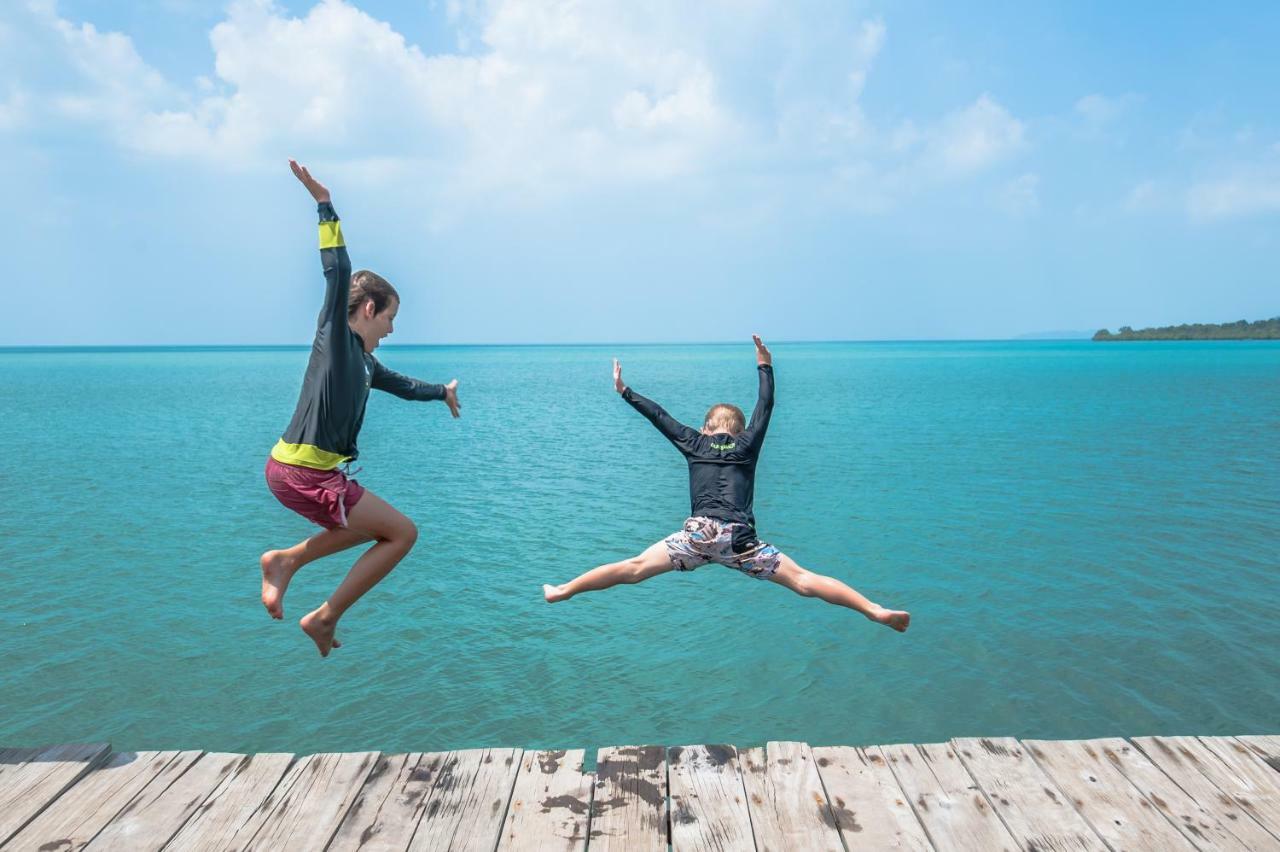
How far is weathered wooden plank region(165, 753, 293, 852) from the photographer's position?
208 inches

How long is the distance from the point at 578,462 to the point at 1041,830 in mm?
28775

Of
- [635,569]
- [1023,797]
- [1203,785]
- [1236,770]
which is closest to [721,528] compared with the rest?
[635,569]

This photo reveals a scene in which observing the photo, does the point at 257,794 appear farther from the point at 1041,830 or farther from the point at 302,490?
the point at 1041,830

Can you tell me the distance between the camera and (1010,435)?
41875mm

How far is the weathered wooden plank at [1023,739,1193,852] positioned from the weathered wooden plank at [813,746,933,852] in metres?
1.08

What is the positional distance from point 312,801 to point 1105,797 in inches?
193

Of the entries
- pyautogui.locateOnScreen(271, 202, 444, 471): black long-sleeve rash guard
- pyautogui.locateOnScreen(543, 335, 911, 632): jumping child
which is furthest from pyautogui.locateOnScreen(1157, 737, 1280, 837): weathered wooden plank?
pyautogui.locateOnScreen(271, 202, 444, 471): black long-sleeve rash guard

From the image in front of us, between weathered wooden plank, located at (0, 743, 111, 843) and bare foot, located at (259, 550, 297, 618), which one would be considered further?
bare foot, located at (259, 550, 297, 618)

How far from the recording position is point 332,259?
5.69 metres

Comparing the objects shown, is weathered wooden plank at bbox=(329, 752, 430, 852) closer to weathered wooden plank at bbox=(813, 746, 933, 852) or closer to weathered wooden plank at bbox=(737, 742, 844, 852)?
weathered wooden plank at bbox=(737, 742, 844, 852)

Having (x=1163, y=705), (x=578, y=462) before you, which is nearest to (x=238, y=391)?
(x=578, y=462)

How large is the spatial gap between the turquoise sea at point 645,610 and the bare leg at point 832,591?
19.4 ft

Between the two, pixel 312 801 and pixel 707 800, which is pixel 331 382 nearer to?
pixel 312 801

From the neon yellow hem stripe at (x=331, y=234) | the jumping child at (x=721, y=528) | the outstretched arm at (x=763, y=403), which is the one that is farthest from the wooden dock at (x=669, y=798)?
the neon yellow hem stripe at (x=331, y=234)
